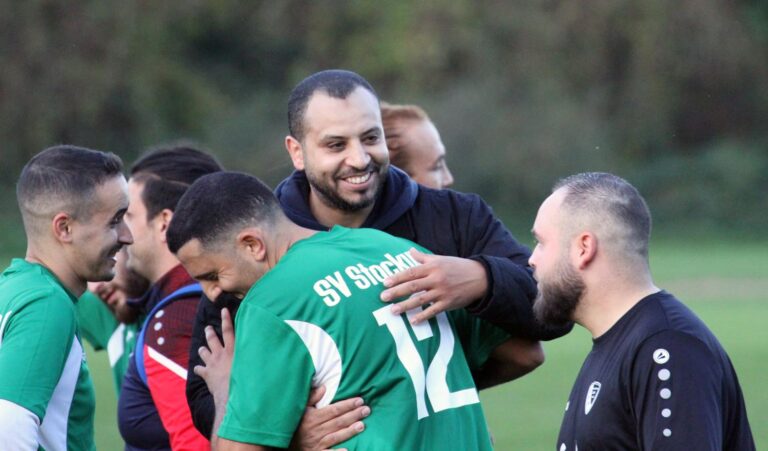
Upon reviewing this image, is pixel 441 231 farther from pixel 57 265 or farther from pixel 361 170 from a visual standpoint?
pixel 57 265

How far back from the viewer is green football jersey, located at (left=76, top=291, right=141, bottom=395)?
18.8ft

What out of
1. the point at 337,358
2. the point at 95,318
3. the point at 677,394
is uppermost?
Result: the point at 95,318

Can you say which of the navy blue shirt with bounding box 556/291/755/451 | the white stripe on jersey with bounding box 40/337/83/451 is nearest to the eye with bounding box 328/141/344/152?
the white stripe on jersey with bounding box 40/337/83/451

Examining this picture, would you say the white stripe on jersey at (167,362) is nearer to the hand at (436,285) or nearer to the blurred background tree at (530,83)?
the hand at (436,285)

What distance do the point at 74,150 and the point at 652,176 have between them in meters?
42.9

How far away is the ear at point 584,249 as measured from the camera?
3.67 meters

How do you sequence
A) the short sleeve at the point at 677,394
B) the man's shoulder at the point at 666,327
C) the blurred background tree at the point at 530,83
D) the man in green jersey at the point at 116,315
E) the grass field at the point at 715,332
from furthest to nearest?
1. the blurred background tree at the point at 530,83
2. the grass field at the point at 715,332
3. the man in green jersey at the point at 116,315
4. the man's shoulder at the point at 666,327
5. the short sleeve at the point at 677,394

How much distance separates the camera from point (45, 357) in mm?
3762

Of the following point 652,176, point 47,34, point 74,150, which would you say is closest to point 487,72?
point 652,176

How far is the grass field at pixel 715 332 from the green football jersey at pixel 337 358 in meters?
7.06

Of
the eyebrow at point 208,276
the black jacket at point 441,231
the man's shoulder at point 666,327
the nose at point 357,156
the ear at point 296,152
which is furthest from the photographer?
the ear at point 296,152

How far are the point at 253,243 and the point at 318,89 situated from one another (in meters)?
0.94

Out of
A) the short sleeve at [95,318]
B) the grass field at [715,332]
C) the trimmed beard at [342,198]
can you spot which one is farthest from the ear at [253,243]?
the grass field at [715,332]

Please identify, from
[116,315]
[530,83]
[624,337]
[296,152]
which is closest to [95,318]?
[116,315]
